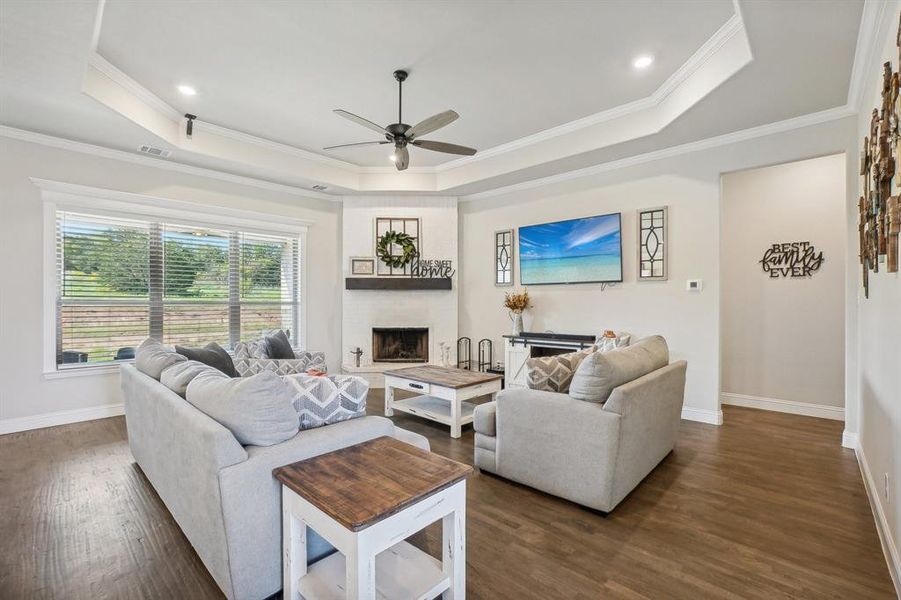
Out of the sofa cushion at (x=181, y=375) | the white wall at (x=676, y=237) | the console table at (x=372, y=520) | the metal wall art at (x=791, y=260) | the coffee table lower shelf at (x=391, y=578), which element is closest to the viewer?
the console table at (x=372, y=520)

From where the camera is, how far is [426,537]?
2.20m

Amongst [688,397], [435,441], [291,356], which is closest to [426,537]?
[435,441]

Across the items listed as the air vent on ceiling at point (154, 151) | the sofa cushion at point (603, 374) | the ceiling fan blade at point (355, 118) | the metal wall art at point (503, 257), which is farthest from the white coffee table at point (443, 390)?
the air vent on ceiling at point (154, 151)

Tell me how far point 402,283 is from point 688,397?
3759 millimetres

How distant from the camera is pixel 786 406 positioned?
4574 mm

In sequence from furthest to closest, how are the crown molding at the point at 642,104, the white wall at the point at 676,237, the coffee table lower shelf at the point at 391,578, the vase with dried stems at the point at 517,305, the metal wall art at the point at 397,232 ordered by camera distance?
1. the metal wall art at the point at 397,232
2. the vase with dried stems at the point at 517,305
3. the white wall at the point at 676,237
4. the crown molding at the point at 642,104
5. the coffee table lower shelf at the point at 391,578

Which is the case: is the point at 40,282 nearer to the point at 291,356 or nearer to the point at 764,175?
the point at 291,356

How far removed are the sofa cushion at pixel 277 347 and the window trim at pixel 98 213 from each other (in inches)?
71.5

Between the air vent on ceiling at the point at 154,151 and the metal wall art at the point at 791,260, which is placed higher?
the air vent on ceiling at the point at 154,151

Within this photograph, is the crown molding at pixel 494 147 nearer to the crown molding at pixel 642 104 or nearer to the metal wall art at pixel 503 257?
the crown molding at pixel 642 104

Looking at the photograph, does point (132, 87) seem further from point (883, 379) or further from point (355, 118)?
point (883, 379)

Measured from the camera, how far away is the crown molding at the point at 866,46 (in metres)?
2.25

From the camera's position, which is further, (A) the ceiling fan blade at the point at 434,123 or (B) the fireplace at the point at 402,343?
(B) the fireplace at the point at 402,343

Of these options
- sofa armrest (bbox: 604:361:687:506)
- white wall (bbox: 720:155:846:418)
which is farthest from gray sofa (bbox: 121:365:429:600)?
white wall (bbox: 720:155:846:418)
